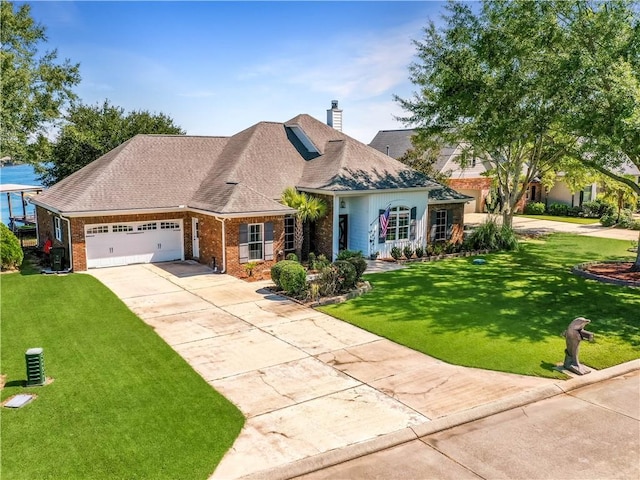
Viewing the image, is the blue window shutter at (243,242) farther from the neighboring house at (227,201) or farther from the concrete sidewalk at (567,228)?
the concrete sidewalk at (567,228)

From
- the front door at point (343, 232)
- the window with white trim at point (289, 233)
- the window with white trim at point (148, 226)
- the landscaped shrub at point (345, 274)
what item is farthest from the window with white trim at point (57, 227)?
the landscaped shrub at point (345, 274)

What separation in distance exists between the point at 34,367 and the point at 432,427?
7.35 m

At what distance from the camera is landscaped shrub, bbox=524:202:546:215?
42.5 meters

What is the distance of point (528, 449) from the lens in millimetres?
7551

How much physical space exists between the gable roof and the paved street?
1250 cm

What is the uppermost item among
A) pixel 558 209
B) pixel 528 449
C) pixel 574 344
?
pixel 558 209

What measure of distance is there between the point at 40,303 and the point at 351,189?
12.0m

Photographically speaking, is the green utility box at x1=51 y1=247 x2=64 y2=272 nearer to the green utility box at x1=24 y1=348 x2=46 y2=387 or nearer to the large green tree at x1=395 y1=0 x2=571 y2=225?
the green utility box at x1=24 y1=348 x2=46 y2=387

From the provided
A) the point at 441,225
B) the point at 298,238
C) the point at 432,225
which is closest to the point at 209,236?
the point at 298,238

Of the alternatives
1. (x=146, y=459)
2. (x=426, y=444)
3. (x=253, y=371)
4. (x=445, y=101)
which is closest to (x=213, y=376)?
(x=253, y=371)

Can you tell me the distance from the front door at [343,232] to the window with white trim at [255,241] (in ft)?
13.5

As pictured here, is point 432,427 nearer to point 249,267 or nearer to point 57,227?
point 249,267

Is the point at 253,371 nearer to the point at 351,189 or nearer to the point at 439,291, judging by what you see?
the point at 439,291

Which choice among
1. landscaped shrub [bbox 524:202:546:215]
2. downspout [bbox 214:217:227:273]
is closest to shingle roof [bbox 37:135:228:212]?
downspout [bbox 214:217:227:273]
